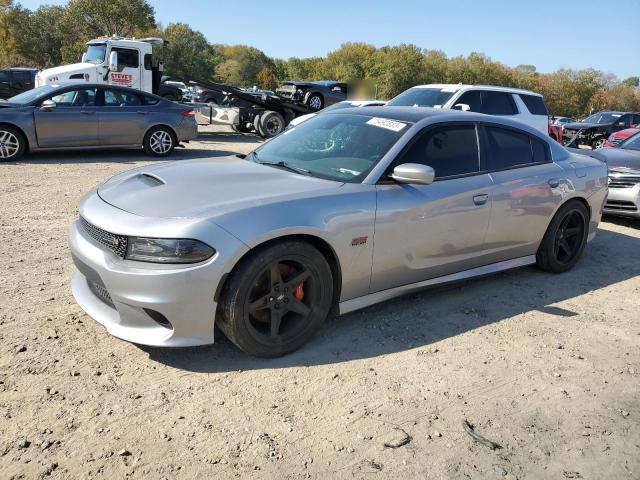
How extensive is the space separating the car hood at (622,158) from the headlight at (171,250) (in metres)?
6.56

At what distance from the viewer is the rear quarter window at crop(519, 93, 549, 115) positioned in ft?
35.8

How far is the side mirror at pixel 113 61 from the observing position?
50.8ft

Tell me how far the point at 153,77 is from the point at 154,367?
1504 centimetres

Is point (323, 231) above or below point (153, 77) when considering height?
below

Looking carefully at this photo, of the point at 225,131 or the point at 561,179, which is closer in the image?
the point at 561,179

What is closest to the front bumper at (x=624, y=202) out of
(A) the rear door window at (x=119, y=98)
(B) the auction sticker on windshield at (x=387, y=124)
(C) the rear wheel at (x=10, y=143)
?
(B) the auction sticker on windshield at (x=387, y=124)

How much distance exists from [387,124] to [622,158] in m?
5.76

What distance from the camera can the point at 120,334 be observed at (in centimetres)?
310

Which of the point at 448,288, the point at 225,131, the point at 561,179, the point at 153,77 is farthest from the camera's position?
the point at 225,131

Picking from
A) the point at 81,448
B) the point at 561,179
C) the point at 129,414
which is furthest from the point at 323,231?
the point at 561,179

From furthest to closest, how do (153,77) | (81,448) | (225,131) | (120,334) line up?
(225,131) < (153,77) < (120,334) < (81,448)

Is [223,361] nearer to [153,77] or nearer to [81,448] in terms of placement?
[81,448]

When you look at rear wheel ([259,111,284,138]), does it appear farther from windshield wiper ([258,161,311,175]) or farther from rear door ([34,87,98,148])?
windshield wiper ([258,161,311,175])

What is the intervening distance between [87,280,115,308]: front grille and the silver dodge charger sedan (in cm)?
1
